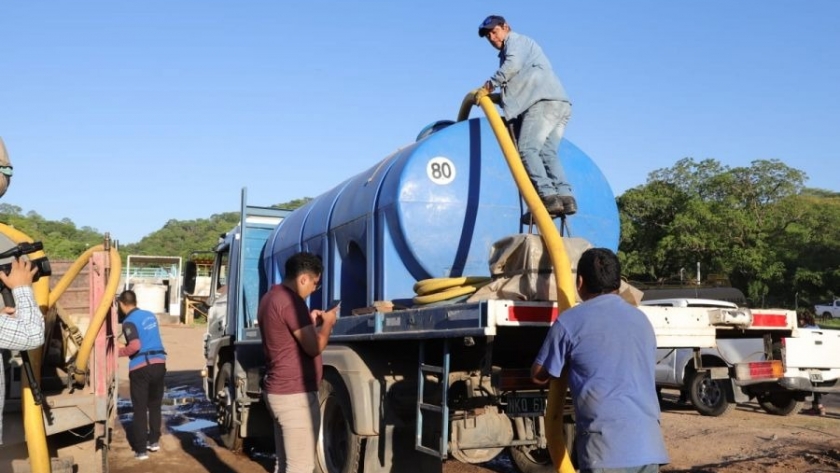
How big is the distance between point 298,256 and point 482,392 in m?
1.44

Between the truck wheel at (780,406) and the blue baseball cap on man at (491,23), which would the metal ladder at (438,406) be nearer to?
the blue baseball cap on man at (491,23)

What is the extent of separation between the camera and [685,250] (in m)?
38.7

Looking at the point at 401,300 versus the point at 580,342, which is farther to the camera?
A: the point at 401,300

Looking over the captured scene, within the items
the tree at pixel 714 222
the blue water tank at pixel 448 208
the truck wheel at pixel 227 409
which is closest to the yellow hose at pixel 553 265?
the blue water tank at pixel 448 208

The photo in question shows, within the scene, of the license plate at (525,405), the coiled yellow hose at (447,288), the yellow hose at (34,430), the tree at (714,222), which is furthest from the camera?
the tree at (714,222)

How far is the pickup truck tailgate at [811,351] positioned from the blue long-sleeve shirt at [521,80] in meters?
2.47

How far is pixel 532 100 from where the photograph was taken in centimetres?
560

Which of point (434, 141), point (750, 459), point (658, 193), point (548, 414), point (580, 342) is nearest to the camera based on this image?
point (580, 342)

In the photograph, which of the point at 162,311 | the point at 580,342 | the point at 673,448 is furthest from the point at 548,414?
the point at 162,311

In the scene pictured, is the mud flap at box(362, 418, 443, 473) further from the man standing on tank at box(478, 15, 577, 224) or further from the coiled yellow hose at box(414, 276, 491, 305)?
the man standing on tank at box(478, 15, 577, 224)

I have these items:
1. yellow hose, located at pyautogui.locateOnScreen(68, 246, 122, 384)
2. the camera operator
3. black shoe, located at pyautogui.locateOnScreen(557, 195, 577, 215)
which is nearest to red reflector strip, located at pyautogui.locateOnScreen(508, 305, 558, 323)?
black shoe, located at pyautogui.locateOnScreen(557, 195, 577, 215)

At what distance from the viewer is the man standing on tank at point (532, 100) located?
5.50 metres

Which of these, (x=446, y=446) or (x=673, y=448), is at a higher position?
(x=446, y=446)

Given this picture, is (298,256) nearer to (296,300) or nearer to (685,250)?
(296,300)
